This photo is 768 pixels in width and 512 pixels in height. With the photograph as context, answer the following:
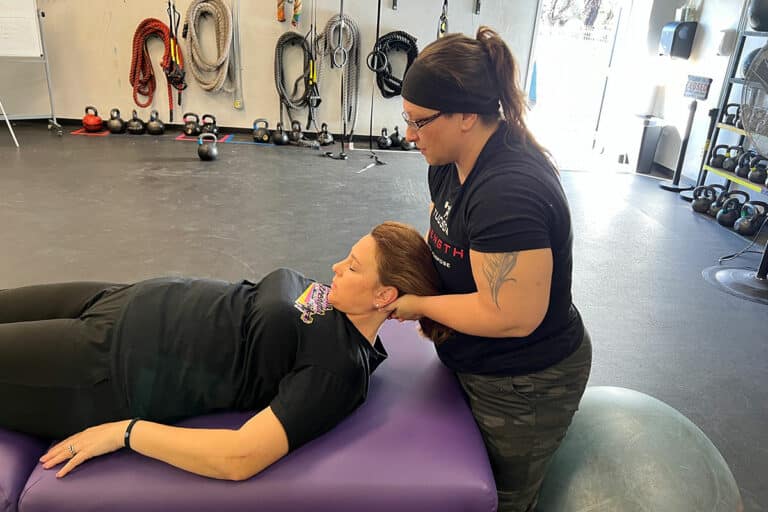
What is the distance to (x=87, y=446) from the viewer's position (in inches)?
45.1

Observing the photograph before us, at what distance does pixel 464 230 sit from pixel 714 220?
4.17 m

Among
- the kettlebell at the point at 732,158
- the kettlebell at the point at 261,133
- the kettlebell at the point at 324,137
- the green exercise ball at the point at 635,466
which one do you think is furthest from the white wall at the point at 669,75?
the green exercise ball at the point at 635,466

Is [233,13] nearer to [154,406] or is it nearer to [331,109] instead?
[331,109]

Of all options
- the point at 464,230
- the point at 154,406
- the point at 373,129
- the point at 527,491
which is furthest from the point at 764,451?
the point at 373,129

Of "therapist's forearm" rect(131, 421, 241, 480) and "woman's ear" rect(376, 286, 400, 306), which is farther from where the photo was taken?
"woman's ear" rect(376, 286, 400, 306)

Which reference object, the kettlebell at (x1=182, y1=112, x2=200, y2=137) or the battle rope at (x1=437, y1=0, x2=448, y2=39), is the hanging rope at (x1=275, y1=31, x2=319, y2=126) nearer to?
the kettlebell at (x1=182, y1=112, x2=200, y2=137)

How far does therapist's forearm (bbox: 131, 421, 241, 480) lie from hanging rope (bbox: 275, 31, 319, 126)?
5359 mm

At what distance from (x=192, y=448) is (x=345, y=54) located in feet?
18.3

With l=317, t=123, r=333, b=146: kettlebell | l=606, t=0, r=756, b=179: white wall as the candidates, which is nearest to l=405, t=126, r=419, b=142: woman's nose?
l=606, t=0, r=756, b=179: white wall

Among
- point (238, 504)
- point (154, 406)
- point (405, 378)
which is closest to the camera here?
point (238, 504)

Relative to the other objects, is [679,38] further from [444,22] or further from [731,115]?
[444,22]

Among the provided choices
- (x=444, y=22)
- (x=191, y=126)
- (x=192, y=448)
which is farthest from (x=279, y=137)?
(x=192, y=448)

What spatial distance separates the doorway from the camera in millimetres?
6801

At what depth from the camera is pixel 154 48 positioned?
6074 mm
